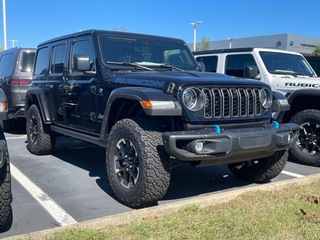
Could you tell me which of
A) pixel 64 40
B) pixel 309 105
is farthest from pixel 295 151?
pixel 64 40

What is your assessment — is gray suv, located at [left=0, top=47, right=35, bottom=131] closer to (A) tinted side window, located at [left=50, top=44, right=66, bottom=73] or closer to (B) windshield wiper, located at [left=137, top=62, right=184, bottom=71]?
(A) tinted side window, located at [left=50, top=44, right=66, bottom=73]

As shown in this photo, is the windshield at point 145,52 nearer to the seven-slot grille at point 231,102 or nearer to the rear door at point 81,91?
the rear door at point 81,91

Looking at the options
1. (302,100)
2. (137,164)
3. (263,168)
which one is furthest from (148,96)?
(302,100)

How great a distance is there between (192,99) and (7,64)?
256 inches

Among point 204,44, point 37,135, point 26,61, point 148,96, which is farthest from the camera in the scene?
point 204,44

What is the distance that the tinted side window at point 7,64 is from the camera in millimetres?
8711

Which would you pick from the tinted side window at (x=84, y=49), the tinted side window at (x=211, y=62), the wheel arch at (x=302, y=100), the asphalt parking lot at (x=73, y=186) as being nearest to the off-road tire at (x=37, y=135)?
the asphalt parking lot at (x=73, y=186)

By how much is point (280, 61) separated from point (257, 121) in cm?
349

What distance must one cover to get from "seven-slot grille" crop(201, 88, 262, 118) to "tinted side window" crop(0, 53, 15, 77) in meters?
6.06

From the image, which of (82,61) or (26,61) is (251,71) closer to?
(82,61)

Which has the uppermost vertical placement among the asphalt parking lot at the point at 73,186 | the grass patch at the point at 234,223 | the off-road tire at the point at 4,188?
the off-road tire at the point at 4,188

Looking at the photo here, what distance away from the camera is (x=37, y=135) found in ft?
21.3

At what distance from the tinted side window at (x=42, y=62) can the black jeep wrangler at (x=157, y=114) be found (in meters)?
1.01

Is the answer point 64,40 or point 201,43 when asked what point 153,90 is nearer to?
point 64,40
